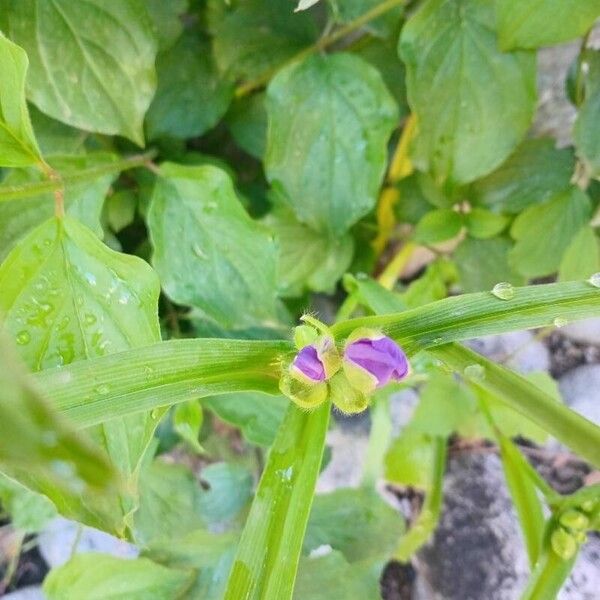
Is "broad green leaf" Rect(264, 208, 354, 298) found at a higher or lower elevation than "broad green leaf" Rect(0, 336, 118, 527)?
lower

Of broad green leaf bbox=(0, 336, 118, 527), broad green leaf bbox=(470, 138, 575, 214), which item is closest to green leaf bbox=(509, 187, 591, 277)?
broad green leaf bbox=(470, 138, 575, 214)

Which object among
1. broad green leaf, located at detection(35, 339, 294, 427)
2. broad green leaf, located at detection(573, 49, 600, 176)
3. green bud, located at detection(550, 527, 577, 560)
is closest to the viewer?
broad green leaf, located at detection(35, 339, 294, 427)

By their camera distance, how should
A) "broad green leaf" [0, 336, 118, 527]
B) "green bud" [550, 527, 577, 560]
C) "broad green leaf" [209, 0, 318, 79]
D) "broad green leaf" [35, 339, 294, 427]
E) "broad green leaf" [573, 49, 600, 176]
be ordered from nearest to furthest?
"broad green leaf" [0, 336, 118, 527] < "broad green leaf" [35, 339, 294, 427] < "green bud" [550, 527, 577, 560] < "broad green leaf" [573, 49, 600, 176] < "broad green leaf" [209, 0, 318, 79]

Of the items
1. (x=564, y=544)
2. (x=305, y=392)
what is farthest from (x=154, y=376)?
(x=564, y=544)

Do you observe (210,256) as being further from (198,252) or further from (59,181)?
(59,181)

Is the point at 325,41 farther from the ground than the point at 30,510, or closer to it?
farther from the ground

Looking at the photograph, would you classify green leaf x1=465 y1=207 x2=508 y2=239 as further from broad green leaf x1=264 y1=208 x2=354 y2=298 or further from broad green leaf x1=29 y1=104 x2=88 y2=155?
broad green leaf x1=29 y1=104 x2=88 y2=155
